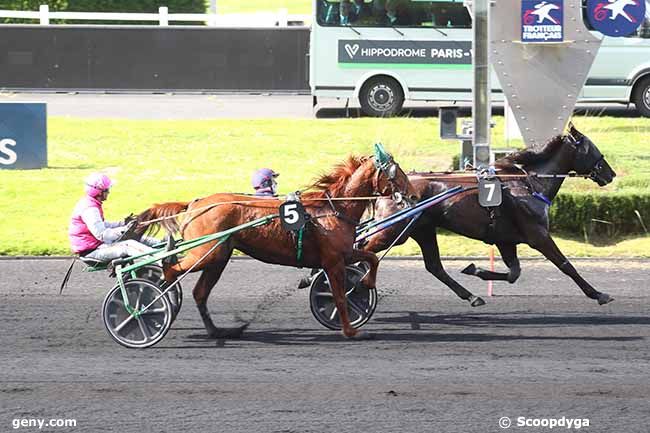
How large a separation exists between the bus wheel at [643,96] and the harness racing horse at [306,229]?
1408 centimetres

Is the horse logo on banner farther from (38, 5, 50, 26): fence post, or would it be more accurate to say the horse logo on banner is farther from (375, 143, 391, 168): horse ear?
(38, 5, 50, 26): fence post

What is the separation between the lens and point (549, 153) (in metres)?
10.7

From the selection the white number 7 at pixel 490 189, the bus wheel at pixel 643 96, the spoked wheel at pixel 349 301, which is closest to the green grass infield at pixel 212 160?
the bus wheel at pixel 643 96

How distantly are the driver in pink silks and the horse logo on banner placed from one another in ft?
25.5

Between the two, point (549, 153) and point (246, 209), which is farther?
point (549, 153)

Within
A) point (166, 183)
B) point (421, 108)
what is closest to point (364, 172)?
point (166, 183)

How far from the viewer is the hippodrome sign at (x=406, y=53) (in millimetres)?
22609

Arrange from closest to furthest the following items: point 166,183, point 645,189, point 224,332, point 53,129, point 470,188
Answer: point 224,332 < point 470,188 < point 645,189 < point 166,183 < point 53,129

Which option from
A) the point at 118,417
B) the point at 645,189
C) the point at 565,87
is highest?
the point at 565,87

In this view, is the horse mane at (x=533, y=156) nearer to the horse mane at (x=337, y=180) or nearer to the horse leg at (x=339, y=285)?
the horse mane at (x=337, y=180)

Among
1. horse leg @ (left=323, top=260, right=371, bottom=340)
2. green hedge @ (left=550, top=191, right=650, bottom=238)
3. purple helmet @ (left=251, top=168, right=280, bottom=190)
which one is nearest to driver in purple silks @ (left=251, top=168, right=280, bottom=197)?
purple helmet @ (left=251, top=168, right=280, bottom=190)

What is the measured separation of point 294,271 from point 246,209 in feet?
11.3

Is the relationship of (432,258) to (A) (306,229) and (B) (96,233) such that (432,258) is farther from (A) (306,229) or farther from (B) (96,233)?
(B) (96,233)

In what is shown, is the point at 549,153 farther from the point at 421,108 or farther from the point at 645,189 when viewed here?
A: the point at 421,108
